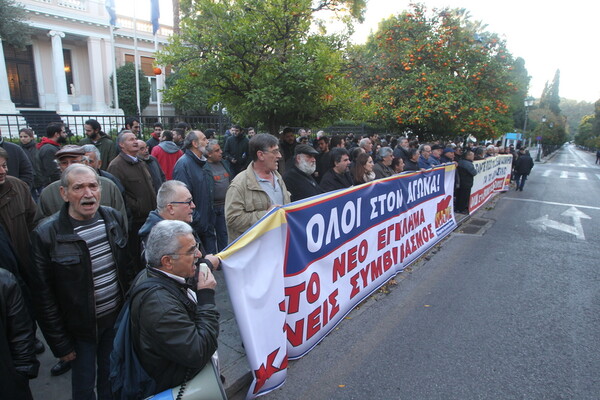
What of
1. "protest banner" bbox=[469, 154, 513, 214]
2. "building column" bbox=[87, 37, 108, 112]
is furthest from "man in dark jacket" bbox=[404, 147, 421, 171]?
"building column" bbox=[87, 37, 108, 112]

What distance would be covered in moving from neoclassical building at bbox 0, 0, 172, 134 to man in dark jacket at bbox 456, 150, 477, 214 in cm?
1702

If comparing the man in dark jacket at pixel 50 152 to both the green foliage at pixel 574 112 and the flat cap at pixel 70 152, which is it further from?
the green foliage at pixel 574 112

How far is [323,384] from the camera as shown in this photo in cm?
304

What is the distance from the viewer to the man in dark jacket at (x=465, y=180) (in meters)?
8.89

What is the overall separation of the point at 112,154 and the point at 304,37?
3.50m

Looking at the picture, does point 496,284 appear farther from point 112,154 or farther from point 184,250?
point 112,154

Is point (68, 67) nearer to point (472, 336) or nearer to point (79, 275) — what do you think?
point (79, 275)

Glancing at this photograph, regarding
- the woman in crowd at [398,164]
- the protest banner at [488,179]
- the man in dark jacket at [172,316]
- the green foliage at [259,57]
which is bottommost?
the protest banner at [488,179]

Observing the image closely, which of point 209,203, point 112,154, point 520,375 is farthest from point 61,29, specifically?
point 520,375

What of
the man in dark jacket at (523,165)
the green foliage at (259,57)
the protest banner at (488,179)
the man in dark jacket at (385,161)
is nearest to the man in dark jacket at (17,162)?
the green foliage at (259,57)

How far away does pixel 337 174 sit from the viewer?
483cm

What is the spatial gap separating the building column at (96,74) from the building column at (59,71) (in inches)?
68.1

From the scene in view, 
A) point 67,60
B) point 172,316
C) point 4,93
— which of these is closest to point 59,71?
point 4,93

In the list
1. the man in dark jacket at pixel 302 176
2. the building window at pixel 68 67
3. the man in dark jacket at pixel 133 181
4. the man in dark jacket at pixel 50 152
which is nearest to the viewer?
the man in dark jacket at pixel 133 181
